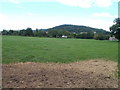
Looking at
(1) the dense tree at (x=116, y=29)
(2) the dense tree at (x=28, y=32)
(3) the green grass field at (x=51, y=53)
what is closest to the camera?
(3) the green grass field at (x=51, y=53)

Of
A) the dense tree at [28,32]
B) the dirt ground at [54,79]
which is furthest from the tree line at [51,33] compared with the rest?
the dirt ground at [54,79]

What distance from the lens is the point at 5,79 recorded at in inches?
211

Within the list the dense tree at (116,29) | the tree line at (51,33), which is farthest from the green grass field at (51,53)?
the tree line at (51,33)

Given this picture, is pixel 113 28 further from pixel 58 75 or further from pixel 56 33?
pixel 58 75

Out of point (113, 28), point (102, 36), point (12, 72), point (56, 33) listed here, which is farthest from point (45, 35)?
point (12, 72)

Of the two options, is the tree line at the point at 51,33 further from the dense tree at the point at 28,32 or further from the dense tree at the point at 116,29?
the dense tree at the point at 116,29

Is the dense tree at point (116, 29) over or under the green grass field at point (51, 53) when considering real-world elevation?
over

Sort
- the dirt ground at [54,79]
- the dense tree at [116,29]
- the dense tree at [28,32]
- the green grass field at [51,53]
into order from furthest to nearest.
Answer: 1. the dense tree at [28,32]
2. the dense tree at [116,29]
3. the green grass field at [51,53]
4. the dirt ground at [54,79]

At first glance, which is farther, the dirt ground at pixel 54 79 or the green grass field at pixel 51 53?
the green grass field at pixel 51 53

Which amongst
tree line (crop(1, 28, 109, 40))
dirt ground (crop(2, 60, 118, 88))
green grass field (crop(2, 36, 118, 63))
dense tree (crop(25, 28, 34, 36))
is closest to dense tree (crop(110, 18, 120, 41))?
tree line (crop(1, 28, 109, 40))

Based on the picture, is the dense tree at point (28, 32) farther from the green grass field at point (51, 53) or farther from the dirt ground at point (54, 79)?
the dirt ground at point (54, 79)

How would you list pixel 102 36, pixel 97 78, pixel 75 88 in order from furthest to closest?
1. pixel 102 36
2. pixel 97 78
3. pixel 75 88

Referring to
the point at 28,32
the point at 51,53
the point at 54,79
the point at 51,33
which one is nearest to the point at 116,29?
the point at 51,33

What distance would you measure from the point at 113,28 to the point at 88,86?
4966 centimetres
